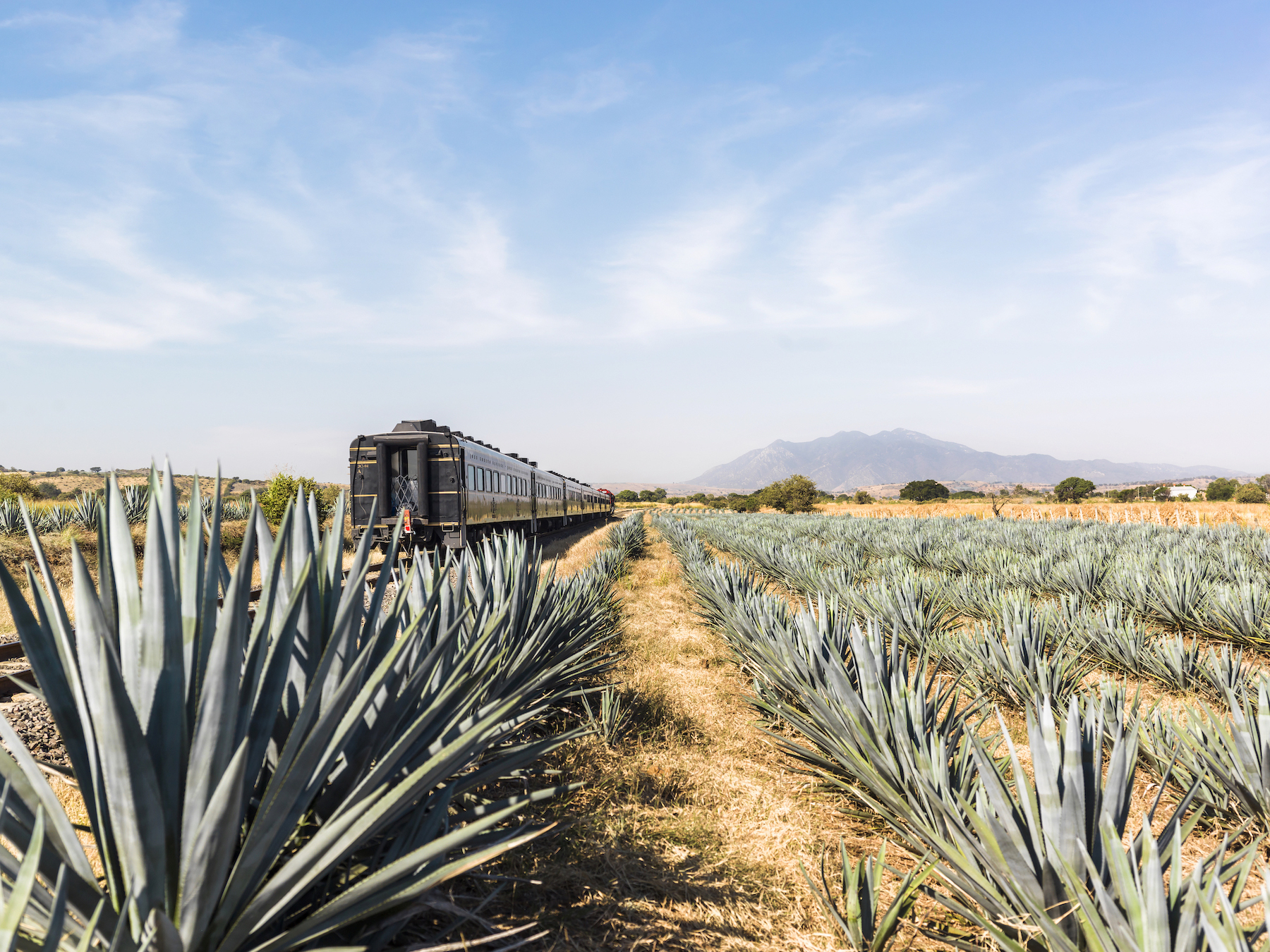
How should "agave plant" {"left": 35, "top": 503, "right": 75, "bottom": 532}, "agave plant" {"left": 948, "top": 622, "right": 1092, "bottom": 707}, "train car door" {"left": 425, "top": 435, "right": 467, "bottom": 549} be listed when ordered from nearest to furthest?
"agave plant" {"left": 948, "top": 622, "right": 1092, "bottom": 707} < "agave plant" {"left": 35, "top": 503, "right": 75, "bottom": 532} < "train car door" {"left": 425, "top": 435, "right": 467, "bottom": 549}

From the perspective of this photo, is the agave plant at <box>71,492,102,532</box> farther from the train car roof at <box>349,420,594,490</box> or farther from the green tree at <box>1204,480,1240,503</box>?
the green tree at <box>1204,480,1240,503</box>

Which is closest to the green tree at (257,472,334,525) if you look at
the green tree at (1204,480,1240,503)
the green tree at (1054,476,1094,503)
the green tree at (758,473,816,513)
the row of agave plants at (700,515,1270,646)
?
the row of agave plants at (700,515,1270,646)

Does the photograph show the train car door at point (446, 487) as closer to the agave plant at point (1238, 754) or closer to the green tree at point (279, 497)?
the green tree at point (279, 497)

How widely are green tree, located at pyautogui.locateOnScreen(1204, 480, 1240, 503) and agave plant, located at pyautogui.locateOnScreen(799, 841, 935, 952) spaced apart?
2677 inches

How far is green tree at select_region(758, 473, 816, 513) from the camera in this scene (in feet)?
169

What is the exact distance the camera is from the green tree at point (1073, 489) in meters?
51.2

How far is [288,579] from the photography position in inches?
65.3

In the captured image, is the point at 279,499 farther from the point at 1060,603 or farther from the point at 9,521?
the point at 1060,603

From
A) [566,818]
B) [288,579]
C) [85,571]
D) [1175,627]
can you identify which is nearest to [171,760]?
[85,571]

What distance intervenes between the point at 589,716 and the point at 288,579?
218cm

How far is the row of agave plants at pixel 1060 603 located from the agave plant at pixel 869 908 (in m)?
1.51

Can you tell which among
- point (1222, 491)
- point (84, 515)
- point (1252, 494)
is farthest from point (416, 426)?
point (1222, 491)

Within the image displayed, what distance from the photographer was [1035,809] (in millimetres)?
1740

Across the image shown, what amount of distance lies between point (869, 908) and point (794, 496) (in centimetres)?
5192
